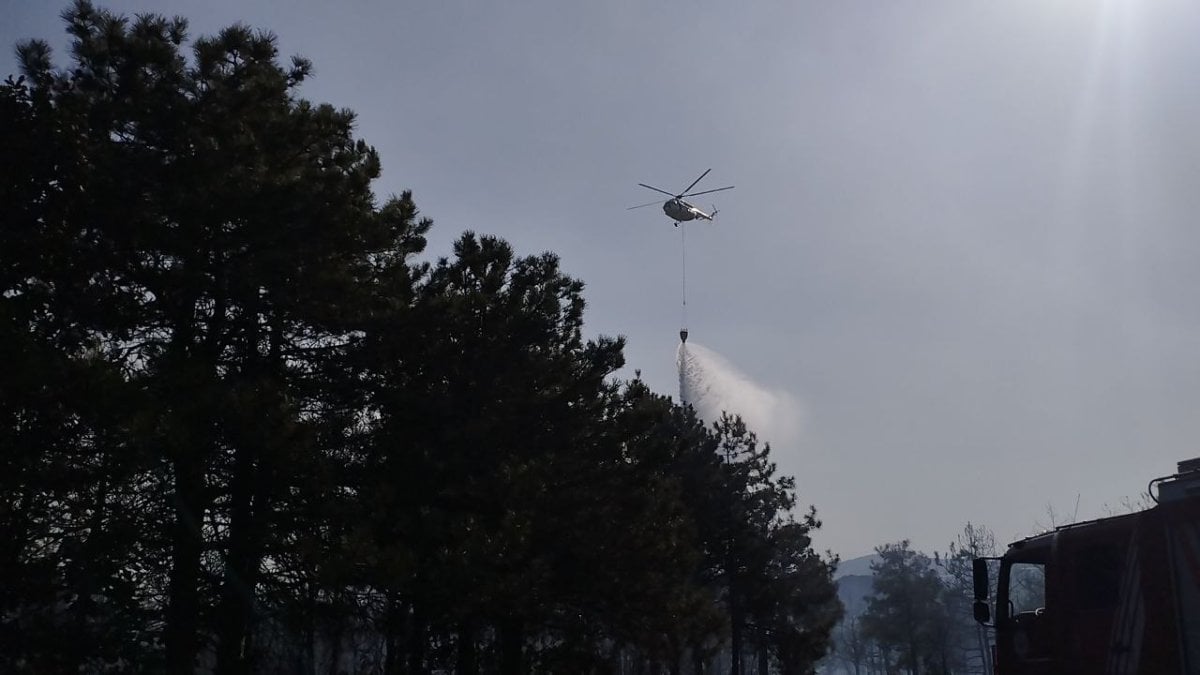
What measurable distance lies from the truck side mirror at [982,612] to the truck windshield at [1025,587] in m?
0.35

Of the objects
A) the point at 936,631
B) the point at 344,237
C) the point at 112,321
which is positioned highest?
the point at 344,237

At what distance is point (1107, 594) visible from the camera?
38.4 ft

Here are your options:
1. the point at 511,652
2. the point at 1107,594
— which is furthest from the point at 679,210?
the point at 1107,594

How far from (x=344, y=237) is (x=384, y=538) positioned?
5.39 m

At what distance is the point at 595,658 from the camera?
22.1 m

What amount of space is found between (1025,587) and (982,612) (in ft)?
2.26

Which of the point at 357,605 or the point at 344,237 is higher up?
the point at 344,237

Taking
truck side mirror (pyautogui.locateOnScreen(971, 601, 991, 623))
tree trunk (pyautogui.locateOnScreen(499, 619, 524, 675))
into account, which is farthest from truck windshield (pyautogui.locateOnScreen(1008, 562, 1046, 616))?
tree trunk (pyautogui.locateOnScreen(499, 619, 524, 675))

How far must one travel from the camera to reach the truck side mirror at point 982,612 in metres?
13.1

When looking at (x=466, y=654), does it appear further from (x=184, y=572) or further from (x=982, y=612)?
(x=982, y=612)

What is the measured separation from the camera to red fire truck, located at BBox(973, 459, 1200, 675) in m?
10.8

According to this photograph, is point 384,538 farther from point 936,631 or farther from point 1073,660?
point 936,631

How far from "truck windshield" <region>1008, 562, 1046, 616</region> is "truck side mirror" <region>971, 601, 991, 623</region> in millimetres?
347

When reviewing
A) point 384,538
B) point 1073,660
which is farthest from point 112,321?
point 1073,660
